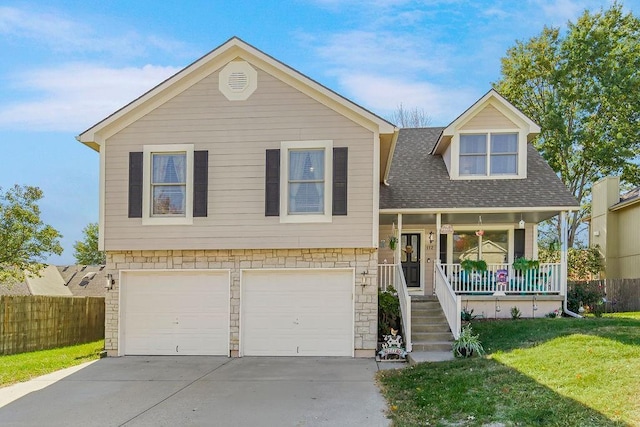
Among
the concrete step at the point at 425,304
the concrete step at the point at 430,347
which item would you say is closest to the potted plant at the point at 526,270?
the concrete step at the point at 425,304

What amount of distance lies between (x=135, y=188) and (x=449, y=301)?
25.3 ft

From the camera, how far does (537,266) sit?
41.8 feet

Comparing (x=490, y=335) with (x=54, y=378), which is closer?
(x=54, y=378)

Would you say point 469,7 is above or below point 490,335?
above

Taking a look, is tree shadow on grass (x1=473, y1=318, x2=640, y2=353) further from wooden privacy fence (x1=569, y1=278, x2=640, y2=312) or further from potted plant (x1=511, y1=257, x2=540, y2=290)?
wooden privacy fence (x1=569, y1=278, x2=640, y2=312)

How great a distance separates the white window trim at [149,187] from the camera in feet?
36.3

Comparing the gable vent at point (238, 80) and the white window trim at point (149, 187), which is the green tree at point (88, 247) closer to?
the white window trim at point (149, 187)

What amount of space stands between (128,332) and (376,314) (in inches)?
231

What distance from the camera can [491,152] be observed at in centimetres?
1388

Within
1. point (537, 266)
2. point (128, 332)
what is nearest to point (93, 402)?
point (128, 332)

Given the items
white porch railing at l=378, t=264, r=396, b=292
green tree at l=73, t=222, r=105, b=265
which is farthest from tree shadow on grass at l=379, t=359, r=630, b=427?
green tree at l=73, t=222, r=105, b=265

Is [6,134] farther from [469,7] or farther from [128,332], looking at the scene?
[469,7]

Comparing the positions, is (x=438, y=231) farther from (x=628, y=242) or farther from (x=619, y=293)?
(x=628, y=242)

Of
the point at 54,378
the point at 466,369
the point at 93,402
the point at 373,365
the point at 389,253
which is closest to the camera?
the point at 93,402
